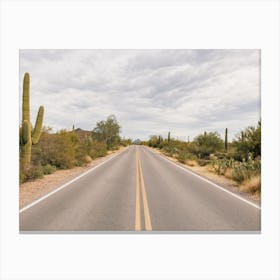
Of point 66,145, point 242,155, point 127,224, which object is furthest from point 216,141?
point 127,224

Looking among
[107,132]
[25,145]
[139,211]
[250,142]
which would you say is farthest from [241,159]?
[107,132]

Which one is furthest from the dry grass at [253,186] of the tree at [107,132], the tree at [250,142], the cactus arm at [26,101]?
the tree at [107,132]

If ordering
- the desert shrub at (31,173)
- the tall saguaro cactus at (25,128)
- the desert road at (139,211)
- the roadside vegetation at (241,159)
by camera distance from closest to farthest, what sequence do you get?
1. the desert road at (139,211)
2. the roadside vegetation at (241,159)
3. the desert shrub at (31,173)
4. the tall saguaro cactus at (25,128)

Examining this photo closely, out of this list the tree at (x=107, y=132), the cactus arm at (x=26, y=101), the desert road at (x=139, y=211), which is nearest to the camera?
the desert road at (x=139, y=211)

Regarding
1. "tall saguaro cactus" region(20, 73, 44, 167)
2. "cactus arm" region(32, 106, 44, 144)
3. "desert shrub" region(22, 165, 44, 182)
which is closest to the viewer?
→ "desert shrub" region(22, 165, 44, 182)

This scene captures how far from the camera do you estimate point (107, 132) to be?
46.3 metres

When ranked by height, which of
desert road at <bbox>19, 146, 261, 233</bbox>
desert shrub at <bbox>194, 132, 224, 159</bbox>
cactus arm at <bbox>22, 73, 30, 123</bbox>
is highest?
cactus arm at <bbox>22, 73, 30, 123</bbox>

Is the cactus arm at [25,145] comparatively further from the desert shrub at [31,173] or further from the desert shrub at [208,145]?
the desert shrub at [208,145]

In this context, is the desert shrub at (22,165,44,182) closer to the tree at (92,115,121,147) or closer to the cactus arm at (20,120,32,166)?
the cactus arm at (20,120,32,166)

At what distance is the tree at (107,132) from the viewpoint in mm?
45406

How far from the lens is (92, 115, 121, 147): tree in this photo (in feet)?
149

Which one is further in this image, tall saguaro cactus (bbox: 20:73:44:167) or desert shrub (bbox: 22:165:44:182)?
tall saguaro cactus (bbox: 20:73:44:167)

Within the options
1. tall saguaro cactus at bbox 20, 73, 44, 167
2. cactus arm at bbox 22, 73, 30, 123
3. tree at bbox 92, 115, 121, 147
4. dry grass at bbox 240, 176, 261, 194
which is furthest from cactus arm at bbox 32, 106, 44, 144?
tree at bbox 92, 115, 121, 147

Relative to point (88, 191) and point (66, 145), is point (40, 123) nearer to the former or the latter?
point (66, 145)
